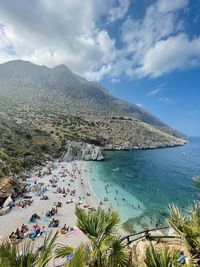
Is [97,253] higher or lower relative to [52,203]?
higher

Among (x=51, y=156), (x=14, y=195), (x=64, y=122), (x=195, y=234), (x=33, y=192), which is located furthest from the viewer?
(x=64, y=122)

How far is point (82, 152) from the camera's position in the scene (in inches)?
2997

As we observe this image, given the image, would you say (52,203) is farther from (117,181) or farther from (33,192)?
(117,181)

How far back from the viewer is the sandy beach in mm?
23427

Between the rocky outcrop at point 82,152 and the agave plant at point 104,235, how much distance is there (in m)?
64.7

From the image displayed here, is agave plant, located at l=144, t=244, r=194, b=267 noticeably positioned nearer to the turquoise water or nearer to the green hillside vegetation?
the green hillside vegetation

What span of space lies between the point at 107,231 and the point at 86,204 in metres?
28.2

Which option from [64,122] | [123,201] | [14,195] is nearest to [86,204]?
[123,201]

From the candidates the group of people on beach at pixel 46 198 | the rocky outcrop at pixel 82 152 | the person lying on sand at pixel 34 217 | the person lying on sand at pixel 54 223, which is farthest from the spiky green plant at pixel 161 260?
the rocky outcrop at pixel 82 152

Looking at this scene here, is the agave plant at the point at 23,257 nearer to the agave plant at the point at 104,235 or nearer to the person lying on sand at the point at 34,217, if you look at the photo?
the agave plant at the point at 104,235

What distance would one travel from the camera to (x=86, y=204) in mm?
34125

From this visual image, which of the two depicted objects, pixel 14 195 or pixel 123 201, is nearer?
pixel 14 195

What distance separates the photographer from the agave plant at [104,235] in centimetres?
671

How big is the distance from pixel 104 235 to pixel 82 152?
69.5 meters
